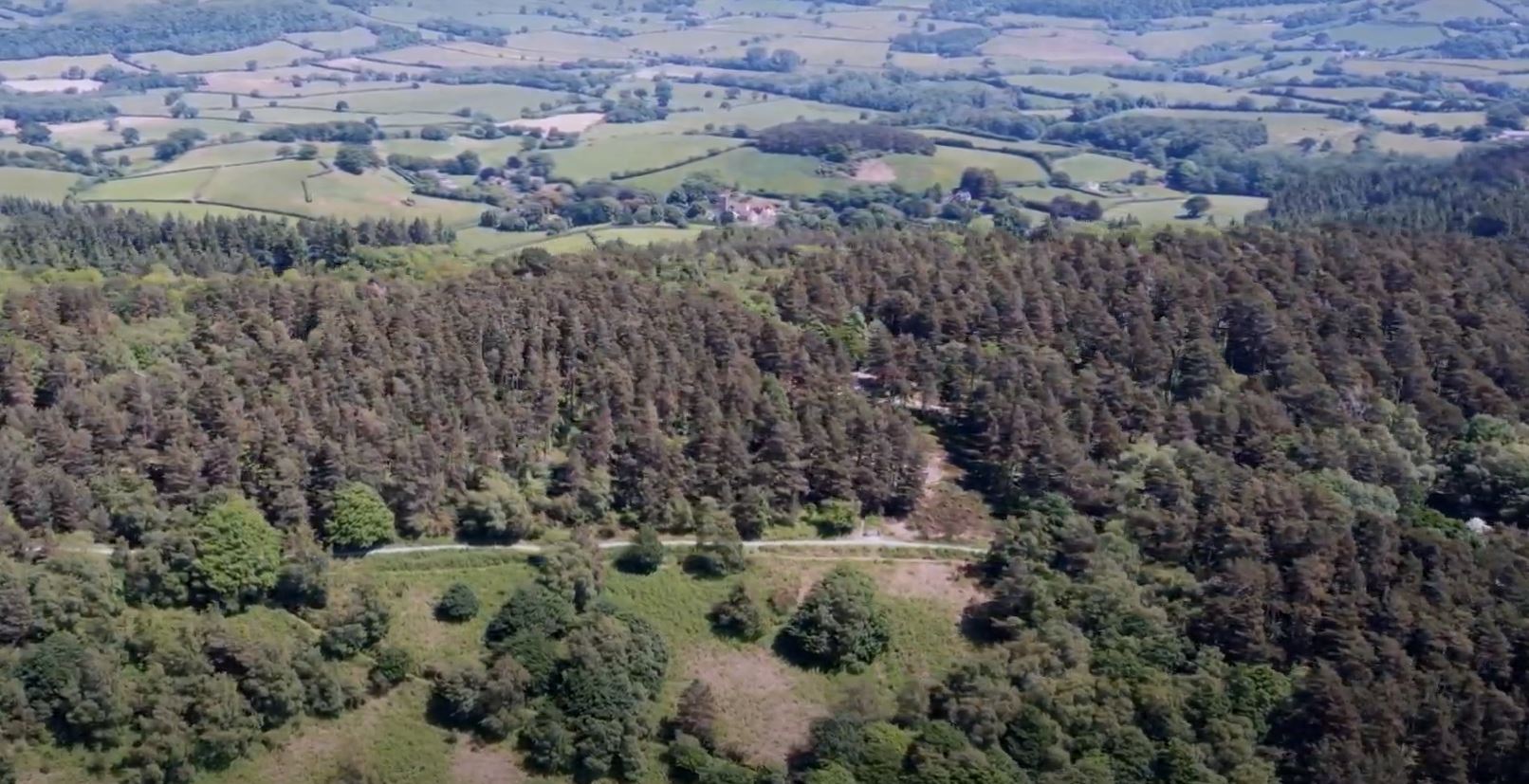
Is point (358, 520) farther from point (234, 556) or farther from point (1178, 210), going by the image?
point (1178, 210)

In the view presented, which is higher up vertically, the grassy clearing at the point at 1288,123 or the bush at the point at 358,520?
the grassy clearing at the point at 1288,123

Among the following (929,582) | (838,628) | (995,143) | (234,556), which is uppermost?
(995,143)

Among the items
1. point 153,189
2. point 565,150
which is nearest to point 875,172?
point 565,150

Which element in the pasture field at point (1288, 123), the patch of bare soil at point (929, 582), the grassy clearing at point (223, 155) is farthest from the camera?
the pasture field at point (1288, 123)

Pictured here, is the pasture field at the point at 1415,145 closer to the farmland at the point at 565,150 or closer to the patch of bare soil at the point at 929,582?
the farmland at the point at 565,150

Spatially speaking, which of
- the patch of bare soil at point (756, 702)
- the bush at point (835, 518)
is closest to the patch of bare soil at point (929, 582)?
the bush at point (835, 518)

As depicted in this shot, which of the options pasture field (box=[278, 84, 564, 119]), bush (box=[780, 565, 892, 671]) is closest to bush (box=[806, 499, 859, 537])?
bush (box=[780, 565, 892, 671])

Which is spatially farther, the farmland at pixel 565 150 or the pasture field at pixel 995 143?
the pasture field at pixel 995 143

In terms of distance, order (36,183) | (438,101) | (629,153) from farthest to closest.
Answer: (438,101)
(629,153)
(36,183)
